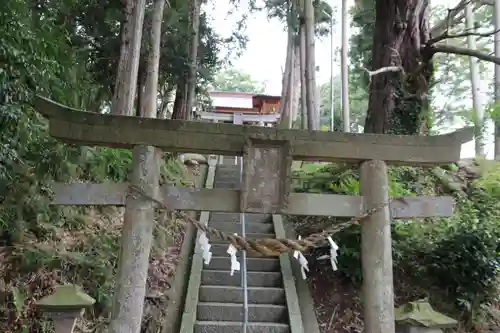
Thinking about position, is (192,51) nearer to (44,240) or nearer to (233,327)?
(44,240)

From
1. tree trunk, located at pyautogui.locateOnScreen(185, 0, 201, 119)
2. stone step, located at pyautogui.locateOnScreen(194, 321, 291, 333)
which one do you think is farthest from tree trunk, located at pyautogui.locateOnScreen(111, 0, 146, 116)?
tree trunk, located at pyautogui.locateOnScreen(185, 0, 201, 119)

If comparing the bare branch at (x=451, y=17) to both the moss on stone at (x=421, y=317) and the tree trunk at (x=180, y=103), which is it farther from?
the tree trunk at (x=180, y=103)

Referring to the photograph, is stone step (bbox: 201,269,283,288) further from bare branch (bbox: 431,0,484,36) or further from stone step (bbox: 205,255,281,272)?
bare branch (bbox: 431,0,484,36)

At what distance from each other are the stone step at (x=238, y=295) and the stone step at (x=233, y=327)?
1.48 feet

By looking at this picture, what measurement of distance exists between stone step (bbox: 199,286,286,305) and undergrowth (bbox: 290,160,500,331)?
2.70ft

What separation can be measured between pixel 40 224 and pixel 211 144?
287 centimetres

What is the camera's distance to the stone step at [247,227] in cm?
718

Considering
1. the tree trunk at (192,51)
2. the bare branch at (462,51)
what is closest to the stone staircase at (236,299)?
the bare branch at (462,51)

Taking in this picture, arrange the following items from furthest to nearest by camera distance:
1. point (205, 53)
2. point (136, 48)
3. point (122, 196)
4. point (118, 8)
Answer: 1. point (205, 53)
2. point (118, 8)
3. point (136, 48)
4. point (122, 196)

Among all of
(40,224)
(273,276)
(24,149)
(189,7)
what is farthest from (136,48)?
(189,7)

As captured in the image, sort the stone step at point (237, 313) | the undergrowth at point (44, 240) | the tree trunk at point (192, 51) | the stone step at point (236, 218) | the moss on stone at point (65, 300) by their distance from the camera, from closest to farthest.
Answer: the moss on stone at point (65, 300) < the undergrowth at point (44, 240) < the stone step at point (237, 313) < the stone step at point (236, 218) < the tree trunk at point (192, 51)

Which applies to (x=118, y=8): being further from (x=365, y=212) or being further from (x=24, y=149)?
(x=365, y=212)

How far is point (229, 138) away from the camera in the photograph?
3.83m

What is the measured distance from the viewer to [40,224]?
534 cm
